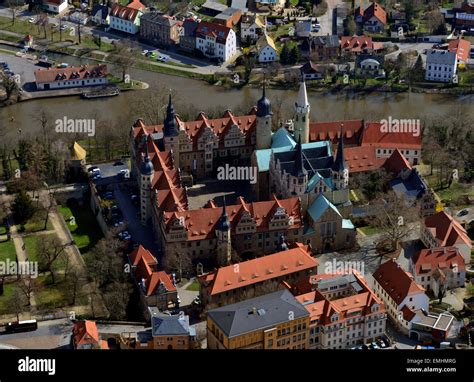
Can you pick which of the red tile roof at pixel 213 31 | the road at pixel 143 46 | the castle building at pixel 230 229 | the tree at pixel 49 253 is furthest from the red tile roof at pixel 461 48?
the tree at pixel 49 253

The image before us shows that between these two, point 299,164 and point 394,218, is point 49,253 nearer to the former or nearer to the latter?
point 299,164

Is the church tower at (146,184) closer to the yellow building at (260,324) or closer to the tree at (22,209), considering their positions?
the tree at (22,209)

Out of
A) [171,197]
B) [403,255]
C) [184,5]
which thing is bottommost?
[403,255]

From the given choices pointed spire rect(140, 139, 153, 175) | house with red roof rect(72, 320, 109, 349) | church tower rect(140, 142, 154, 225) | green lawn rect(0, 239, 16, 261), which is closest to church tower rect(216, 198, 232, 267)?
church tower rect(140, 142, 154, 225)

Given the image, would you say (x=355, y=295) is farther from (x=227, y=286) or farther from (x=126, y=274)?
(x=126, y=274)
